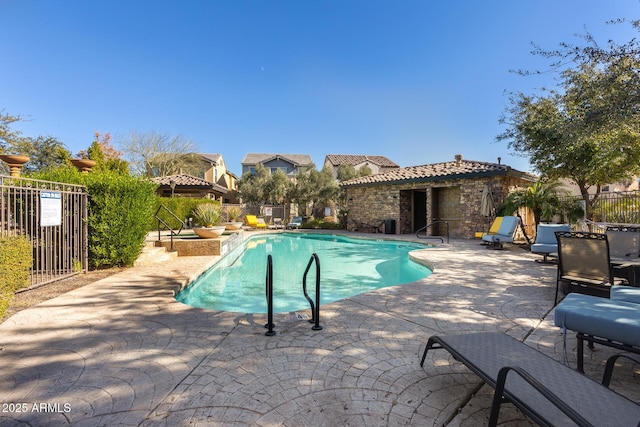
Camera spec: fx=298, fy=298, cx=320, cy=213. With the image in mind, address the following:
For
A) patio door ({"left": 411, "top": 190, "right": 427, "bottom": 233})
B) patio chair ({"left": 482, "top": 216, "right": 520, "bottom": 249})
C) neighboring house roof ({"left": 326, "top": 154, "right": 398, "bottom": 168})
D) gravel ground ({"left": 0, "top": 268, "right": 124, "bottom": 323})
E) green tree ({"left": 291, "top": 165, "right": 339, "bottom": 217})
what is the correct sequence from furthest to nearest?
neighboring house roof ({"left": 326, "top": 154, "right": 398, "bottom": 168}), green tree ({"left": 291, "top": 165, "right": 339, "bottom": 217}), patio door ({"left": 411, "top": 190, "right": 427, "bottom": 233}), patio chair ({"left": 482, "top": 216, "right": 520, "bottom": 249}), gravel ground ({"left": 0, "top": 268, "right": 124, "bottom": 323})

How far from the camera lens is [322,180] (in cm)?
2362

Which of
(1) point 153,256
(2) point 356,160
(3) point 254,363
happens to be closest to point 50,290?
(1) point 153,256

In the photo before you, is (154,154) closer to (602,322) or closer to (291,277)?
(291,277)

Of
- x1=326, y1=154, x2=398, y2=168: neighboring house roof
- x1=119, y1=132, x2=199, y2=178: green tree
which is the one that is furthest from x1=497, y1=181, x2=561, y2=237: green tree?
x1=119, y1=132, x2=199, y2=178: green tree

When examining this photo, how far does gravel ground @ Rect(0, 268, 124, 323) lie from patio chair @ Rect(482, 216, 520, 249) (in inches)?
420

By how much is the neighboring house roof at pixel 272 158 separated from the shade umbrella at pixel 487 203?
77.6ft

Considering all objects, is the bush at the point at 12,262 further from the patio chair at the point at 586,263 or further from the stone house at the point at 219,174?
the stone house at the point at 219,174

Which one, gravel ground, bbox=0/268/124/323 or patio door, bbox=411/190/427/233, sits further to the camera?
patio door, bbox=411/190/427/233

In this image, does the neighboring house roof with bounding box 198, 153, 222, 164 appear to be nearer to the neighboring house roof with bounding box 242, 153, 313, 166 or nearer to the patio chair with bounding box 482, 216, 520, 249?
the neighboring house roof with bounding box 242, 153, 313, 166

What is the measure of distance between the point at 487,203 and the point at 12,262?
14383 millimetres

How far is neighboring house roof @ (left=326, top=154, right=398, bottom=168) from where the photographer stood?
35375mm

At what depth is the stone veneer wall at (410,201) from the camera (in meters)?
13.5

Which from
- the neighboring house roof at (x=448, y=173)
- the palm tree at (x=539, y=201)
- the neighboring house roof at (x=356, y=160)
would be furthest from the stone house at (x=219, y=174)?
the palm tree at (x=539, y=201)

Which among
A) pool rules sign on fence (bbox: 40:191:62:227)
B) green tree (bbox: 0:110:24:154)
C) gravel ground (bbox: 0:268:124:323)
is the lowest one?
gravel ground (bbox: 0:268:124:323)
